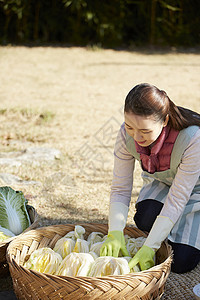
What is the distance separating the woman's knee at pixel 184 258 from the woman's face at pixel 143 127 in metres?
0.64

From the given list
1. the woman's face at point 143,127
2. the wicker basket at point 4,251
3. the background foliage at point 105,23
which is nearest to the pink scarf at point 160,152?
the woman's face at point 143,127

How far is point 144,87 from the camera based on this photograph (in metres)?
1.83

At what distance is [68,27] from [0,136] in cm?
692

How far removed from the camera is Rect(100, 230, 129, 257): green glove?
1855mm

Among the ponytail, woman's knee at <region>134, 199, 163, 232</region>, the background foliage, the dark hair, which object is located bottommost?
woman's knee at <region>134, 199, 163, 232</region>

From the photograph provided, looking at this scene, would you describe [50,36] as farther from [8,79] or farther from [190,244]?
[190,244]

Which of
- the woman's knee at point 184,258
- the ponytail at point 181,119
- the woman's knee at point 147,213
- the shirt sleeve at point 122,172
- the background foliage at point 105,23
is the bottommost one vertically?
the woman's knee at point 184,258

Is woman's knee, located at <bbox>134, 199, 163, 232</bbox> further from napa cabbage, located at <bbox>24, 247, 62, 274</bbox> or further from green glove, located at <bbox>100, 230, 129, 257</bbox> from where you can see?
napa cabbage, located at <bbox>24, 247, 62, 274</bbox>

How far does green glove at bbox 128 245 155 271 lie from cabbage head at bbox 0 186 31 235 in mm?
703

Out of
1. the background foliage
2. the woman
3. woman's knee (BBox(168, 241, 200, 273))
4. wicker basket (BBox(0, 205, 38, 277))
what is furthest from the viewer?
the background foliage

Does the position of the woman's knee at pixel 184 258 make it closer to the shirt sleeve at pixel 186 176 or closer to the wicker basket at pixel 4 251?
the shirt sleeve at pixel 186 176

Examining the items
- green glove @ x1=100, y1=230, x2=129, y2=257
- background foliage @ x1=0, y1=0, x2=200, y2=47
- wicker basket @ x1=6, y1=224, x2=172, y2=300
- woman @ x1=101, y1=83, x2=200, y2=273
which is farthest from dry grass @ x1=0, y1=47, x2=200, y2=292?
wicker basket @ x1=6, y1=224, x2=172, y2=300

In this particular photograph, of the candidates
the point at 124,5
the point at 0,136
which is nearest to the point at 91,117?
the point at 0,136

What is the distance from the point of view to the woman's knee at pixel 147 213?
2277 mm
